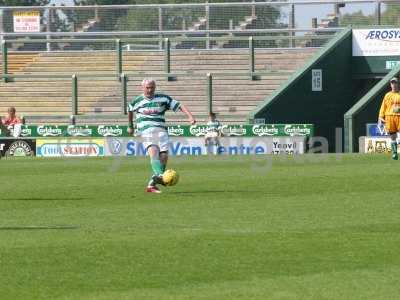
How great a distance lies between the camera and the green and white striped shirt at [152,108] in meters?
21.1

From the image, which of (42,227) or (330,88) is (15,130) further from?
(42,227)

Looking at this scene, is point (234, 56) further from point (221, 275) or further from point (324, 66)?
point (221, 275)

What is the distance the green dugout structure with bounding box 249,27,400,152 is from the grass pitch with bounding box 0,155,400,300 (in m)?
14.1

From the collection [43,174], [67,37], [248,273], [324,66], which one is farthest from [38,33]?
[248,273]

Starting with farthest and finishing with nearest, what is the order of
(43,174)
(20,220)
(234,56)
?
(234,56) → (43,174) → (20,220)

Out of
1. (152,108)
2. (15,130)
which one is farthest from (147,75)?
(152,108)

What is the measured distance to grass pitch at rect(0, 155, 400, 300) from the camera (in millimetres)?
10742

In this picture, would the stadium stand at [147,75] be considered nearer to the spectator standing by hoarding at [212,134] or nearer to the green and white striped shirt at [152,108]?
the spectator standing by hoarding at [212,134]

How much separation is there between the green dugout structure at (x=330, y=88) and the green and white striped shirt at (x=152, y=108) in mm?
16622

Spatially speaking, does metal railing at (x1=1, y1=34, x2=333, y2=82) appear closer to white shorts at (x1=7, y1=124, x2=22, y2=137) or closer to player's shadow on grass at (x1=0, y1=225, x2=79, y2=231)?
white shorts at (x1=7, y1=124, x2=22, y2=137)

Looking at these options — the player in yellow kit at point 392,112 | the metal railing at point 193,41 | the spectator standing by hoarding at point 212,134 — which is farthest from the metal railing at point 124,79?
the player in yellow kit at point 392,112

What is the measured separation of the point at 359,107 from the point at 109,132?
24.3 feet

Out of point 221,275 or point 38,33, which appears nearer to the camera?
point 221,275

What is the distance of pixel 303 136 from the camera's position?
36625 mm
